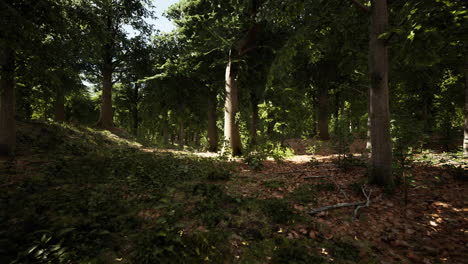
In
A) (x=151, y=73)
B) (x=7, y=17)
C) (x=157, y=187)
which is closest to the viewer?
(x=7, y=17)

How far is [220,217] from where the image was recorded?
377 centimetres

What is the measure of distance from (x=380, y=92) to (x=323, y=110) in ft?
37.2

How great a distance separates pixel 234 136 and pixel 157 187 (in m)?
5.60

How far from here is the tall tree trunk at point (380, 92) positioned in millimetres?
4898

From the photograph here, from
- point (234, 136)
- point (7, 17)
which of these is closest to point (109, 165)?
point (7, 17)

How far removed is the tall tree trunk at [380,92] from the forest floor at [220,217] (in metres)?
0.68

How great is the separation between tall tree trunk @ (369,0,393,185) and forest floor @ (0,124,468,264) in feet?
2.21

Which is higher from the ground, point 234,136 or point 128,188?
point 234,136

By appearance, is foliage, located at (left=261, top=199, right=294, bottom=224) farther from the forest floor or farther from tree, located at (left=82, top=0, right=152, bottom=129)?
tree, located at (left=82, top=0, right=152, bottom=129)

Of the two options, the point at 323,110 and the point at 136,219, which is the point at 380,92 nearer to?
the point at 136,219

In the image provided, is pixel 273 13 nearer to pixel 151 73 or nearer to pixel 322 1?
pixel 322 1

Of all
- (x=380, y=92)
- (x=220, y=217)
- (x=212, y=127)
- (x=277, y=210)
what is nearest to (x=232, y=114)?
(x=212, y=127)

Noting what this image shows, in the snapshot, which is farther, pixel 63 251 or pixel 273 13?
pixel 273 13

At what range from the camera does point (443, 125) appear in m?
11.0
